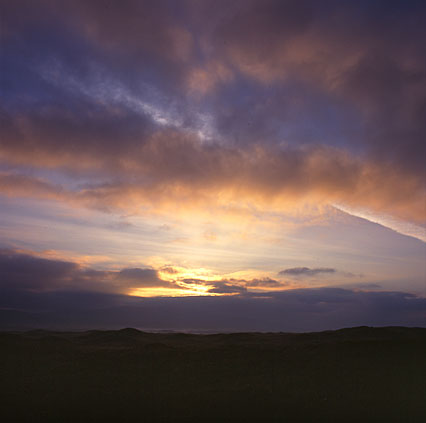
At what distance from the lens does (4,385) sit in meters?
19.3

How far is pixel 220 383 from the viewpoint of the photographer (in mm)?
19094

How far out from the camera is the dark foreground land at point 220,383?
15195 millimetres

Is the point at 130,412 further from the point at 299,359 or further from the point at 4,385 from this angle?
the point at 299,359

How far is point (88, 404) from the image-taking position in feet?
53.8

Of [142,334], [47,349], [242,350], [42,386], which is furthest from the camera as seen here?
[142,334]

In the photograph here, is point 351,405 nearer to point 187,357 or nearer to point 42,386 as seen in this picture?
point 187,357

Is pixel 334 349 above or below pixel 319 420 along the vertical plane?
Result: above

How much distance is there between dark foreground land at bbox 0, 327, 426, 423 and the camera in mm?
15195

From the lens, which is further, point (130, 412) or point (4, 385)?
point (4, 385)

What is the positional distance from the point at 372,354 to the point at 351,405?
8049mm

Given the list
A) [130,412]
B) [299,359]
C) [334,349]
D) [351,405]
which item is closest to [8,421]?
[130,412]

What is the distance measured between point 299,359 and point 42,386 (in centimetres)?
1502

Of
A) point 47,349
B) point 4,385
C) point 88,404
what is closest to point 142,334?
point 47,349

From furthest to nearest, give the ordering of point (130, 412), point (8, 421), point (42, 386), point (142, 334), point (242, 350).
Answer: point (142, 334) → point (242, 350) → point (42, 386) → point (130, 412) → point (8, 421)
